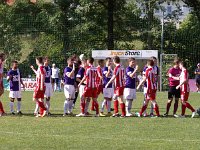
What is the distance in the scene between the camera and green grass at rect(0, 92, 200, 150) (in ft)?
39.7

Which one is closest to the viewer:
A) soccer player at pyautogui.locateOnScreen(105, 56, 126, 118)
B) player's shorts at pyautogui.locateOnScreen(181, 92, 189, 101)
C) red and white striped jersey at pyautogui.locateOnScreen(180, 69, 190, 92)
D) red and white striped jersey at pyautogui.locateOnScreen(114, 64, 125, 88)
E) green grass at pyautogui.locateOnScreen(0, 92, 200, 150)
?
green grass at pyautogui.locateOnScreen(0, 92, 200, 150)

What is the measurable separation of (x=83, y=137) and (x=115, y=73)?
5.93m

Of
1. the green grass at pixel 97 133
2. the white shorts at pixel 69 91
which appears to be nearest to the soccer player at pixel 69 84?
the white shorts at pixel 69 91

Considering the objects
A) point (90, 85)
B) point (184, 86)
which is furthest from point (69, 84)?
point (184, 86)

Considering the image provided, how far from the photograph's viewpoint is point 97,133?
46.3 feet

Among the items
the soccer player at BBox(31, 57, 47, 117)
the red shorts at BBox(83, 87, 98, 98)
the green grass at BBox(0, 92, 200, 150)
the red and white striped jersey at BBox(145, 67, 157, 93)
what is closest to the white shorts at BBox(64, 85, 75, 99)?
the red shorts at BBox(83, 87, 98, 98)

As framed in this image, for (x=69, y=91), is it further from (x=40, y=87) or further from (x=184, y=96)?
(x=184, y=96)

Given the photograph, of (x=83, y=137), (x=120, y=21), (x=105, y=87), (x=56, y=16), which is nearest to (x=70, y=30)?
(x=56, y=16)

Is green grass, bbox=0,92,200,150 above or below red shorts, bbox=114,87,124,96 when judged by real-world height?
below

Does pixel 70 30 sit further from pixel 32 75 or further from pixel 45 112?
pixel 45 112

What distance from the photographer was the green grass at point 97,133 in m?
12.1

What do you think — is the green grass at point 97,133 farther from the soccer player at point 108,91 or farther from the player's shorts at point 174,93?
the soccer player at point 108,91

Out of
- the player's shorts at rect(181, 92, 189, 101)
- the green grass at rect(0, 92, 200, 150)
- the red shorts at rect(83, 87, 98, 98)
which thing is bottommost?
the green grass at rect(0, 92, 200, 150)

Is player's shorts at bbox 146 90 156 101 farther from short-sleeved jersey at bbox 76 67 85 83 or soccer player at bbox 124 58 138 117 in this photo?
short-sleeved jersey at bbox 76 67 85 83
